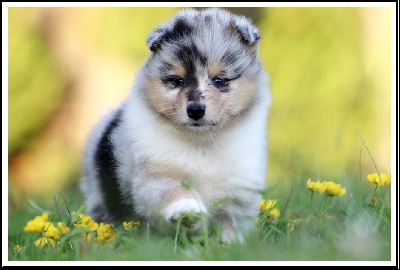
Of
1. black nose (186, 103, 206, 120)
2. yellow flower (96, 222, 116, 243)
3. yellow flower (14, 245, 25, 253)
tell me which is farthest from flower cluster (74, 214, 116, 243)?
black nose (186, 103, 206, 120)

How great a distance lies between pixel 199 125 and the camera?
4.49 metres

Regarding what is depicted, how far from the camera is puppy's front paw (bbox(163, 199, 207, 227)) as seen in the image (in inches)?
165

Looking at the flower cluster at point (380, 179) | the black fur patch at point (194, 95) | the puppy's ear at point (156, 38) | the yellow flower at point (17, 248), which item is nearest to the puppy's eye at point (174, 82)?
the black fur patch at point (194, 95)

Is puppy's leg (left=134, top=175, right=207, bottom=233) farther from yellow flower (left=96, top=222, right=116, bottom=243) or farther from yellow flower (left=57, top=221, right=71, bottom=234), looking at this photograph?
yellow flower (left=57, top=221, right=71, bottom=234)

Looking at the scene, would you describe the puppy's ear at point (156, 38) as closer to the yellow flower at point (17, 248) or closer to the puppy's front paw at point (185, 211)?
the puppy's front paw at point (185, 211)

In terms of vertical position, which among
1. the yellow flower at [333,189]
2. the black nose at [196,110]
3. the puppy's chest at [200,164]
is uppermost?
the black nose at [196,110]

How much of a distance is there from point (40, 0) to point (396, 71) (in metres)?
2.68

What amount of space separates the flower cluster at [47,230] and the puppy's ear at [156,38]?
4.53ft

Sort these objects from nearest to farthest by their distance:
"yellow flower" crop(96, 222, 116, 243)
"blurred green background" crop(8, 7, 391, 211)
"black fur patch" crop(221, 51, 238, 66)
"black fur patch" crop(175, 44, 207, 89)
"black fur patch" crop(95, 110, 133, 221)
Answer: "black fur patch" crop(175, 44, 207, 89) < "black fur patch" crop(221, 51, 238, 66) < "yellow flower" crop(96, 222, 116, 243) < "black fur patch" crop(95, 110, 133, 221) < "blurred green background" crop(8, 7, 391, 211)

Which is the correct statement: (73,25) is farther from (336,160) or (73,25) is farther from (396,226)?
(396,226)

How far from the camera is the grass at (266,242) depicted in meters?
4.21

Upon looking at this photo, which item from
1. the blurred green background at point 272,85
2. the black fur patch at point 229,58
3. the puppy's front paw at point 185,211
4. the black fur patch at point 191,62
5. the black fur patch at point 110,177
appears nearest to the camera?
the puppy's front paw at point 185,211

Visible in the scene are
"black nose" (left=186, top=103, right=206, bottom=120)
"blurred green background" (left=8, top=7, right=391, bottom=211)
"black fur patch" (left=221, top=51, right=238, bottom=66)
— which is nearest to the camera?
"black nose" (left=186, top=103, right=206, bottom=120)

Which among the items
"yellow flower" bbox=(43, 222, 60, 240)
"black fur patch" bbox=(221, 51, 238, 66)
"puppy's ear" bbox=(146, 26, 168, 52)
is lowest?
"yellow flower" bbox=(43, 222, 60, 240)
